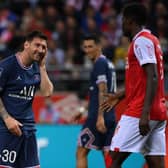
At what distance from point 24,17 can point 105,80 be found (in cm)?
857

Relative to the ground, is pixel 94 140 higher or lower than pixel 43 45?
lower

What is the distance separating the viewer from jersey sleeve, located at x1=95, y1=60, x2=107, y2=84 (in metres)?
8.22

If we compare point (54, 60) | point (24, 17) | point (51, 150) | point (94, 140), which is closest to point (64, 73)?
point (54, 60)

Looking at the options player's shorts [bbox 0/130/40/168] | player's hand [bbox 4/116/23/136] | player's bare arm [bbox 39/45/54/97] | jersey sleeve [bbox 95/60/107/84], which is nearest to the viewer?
player's hand [bbox 4/116/23/136]

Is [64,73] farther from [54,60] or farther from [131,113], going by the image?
[131,113]

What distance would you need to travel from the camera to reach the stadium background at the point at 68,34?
1362 centimetres

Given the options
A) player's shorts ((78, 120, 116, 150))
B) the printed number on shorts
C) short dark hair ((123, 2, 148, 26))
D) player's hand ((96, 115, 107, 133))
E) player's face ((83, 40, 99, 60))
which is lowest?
player's shorts ((78, 120, 116, 150))

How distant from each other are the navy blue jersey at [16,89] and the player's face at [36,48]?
0.47 ft

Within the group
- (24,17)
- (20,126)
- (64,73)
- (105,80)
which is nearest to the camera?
(20,126)

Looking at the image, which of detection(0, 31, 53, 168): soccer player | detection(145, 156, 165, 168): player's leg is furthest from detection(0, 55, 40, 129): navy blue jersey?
detection(145, 156, 165, 168): player's leg

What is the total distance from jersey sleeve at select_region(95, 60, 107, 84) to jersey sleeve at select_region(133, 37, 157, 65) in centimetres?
208

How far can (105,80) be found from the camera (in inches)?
324

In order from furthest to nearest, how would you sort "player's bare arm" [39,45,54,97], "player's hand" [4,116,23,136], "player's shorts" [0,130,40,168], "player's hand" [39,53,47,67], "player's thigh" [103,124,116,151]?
1. "player's thigh" [103,124,116,151]
2. "player's bare arm" [39,45,54,97]
3. "player's hand" [39,53,47,67]
4. "player's shorts" [0,130,40,168]
5. "player's hand" [4,116,23,136]

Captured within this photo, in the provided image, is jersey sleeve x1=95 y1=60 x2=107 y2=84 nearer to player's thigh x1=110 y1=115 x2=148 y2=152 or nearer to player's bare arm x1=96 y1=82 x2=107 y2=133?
player's bare arm x1=96 y1=82 x2=107 y2=133
